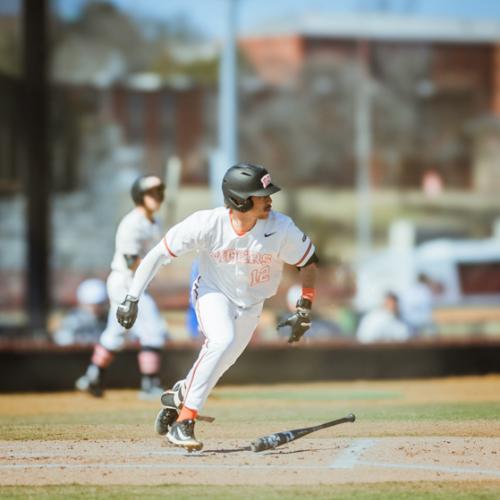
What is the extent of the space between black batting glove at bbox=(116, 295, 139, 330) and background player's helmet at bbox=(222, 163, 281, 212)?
0.86 meters

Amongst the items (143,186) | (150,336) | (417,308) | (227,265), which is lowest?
(417,308)

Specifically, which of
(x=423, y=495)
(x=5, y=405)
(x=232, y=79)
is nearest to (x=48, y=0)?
(x=232, y=79)

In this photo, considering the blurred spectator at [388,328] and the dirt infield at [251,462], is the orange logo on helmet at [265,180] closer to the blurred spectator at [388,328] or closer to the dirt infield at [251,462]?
the dirt infield at [251,462]

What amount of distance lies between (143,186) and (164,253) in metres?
3.97

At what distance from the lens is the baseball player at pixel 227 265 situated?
308 inches

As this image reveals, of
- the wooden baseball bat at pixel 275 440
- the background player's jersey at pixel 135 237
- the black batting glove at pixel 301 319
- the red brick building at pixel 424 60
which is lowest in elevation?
the wooden baseball bat at pixel 275 440

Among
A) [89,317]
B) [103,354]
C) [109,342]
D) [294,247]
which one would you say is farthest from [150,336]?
[294,247]

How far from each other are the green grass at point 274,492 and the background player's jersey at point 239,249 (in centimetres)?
170

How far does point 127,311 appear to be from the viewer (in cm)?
800

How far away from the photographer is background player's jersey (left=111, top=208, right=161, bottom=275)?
11.8m

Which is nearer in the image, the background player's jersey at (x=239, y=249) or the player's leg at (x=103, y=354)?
the background player's jersey at (x=239, y=249)

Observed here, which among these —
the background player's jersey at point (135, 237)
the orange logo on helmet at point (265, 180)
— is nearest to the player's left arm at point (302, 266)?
the orange logo on helmet at point (265, 180)

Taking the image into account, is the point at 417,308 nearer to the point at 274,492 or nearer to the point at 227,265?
the point at 227,265

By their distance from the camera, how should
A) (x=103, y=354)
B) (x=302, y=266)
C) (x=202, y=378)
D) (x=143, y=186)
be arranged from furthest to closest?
(x=103, y=354) < (x=143, y=186) < (x=302, y=266) < (x=202, y=378)
